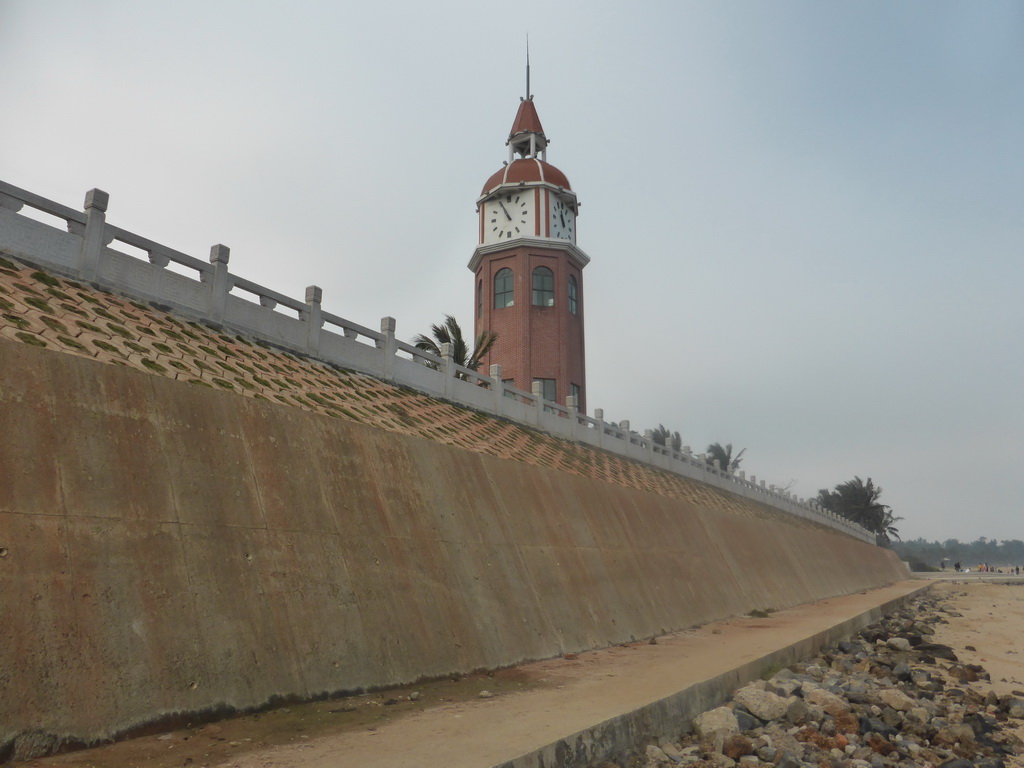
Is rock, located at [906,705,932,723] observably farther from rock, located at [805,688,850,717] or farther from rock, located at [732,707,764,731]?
rock, located at [732,707,764,731]

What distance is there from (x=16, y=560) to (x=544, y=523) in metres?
8.52

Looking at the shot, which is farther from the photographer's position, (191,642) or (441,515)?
(441,515)

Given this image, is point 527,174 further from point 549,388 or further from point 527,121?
point 549,388

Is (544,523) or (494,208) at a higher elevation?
(494,208)

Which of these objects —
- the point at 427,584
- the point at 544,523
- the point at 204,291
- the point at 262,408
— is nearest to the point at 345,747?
the point at 427,584

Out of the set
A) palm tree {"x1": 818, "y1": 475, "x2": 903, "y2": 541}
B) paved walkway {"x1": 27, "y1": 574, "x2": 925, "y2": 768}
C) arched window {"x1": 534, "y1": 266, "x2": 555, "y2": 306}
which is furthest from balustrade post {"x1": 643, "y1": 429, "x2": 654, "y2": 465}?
palm tree {"x1": 818, "y1": 475, "x2": 903, "y2": 541}

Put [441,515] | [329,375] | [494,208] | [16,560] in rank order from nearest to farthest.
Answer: [16,560], [441,515], [329,375], [494,208]

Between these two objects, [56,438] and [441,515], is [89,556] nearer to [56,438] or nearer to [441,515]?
[56,438]

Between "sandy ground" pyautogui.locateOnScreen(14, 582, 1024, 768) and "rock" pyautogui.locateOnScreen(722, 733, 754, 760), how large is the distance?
0.76 m

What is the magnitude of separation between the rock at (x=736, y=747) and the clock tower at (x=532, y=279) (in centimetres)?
2787

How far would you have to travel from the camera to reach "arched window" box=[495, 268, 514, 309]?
121 feet

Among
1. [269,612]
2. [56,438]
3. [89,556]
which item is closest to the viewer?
[89,556]

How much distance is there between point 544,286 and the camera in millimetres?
36500

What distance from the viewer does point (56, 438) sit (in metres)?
6.43
